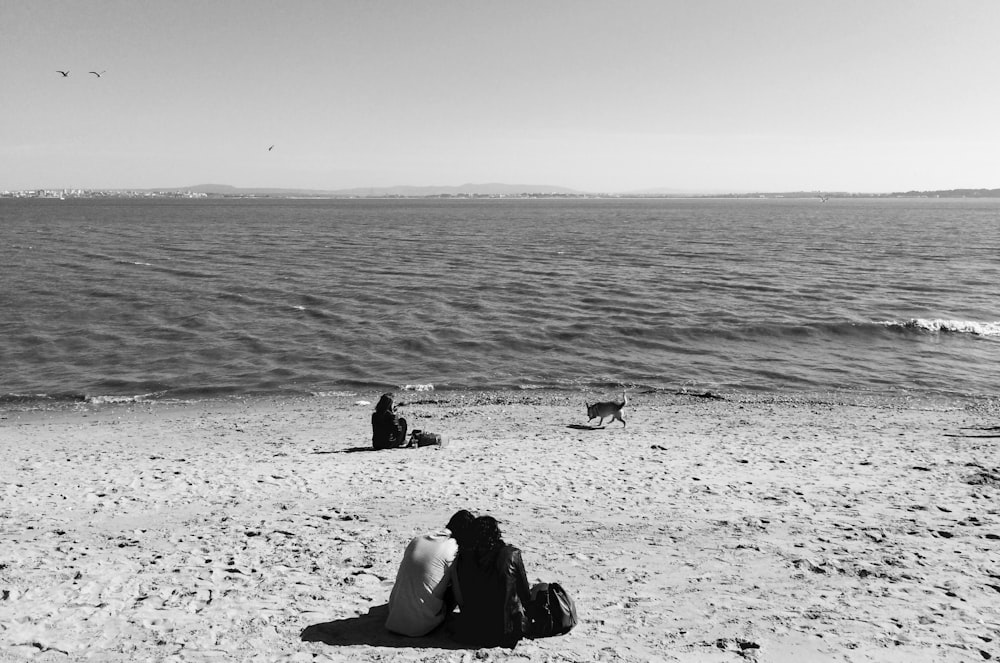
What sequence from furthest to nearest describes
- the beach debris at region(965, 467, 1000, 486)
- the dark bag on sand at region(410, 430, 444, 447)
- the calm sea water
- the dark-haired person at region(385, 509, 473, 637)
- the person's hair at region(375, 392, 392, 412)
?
the calm sea water
the dark bag on sand at region(410, 430, 444, 447)
the person's hair at region(375, 392, 392, 412)
the beach debris at region(965, 467, 1000, 486)
the dark-haired person at region(385, 509, 473, 637)

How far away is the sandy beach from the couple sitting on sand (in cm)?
22

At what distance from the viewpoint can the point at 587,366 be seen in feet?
84.5

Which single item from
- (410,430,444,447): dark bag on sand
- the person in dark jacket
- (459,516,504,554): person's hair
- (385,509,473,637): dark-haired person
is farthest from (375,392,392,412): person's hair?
(459,516,504,554): person's hair

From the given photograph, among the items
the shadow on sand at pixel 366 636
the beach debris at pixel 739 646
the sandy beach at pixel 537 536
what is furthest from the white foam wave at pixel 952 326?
the shadow on sand at pixel 366 636

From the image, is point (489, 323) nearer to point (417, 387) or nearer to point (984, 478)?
point (417, 387)

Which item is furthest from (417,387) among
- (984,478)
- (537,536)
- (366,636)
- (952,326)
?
(952,326)

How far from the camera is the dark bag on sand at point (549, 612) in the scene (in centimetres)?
694

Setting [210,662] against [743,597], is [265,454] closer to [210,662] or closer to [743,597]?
[210,662]

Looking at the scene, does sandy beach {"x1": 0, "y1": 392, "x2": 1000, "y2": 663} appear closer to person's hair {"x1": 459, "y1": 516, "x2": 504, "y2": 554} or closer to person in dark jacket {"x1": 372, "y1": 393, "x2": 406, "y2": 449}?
person in dark jacket {"x1": 372, "y1": 393, "x2": 406, "y2": 449}

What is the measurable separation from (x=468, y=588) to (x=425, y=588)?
451 millimetres

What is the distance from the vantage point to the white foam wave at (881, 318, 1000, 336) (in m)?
31.3

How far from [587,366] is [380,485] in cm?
1472

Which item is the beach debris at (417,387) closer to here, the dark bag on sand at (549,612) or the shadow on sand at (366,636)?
the shadow on sand at (366,636)

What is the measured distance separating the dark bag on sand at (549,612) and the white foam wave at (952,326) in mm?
30512
